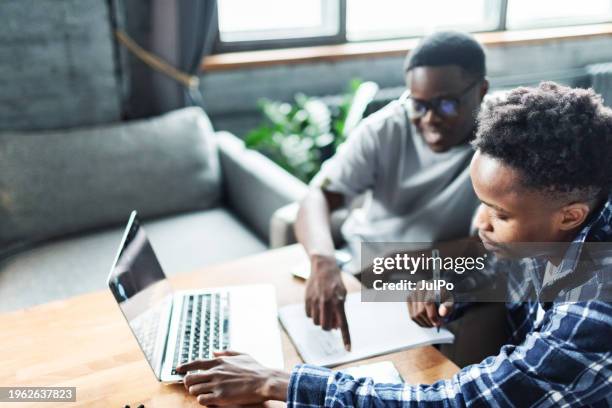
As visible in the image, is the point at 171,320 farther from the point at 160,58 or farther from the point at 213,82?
the point at 213,82

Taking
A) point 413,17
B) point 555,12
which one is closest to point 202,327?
point 413,17

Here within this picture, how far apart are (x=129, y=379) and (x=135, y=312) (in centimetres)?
11

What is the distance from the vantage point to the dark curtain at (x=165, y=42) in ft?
7.79

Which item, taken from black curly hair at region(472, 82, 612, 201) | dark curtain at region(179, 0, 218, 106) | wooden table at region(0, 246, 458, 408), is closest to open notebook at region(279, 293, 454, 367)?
wooden table at region(0, 246, 458, 408)

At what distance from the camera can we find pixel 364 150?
155cm

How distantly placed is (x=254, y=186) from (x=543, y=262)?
1.40 metres

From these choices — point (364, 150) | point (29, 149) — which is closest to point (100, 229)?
point (29, 149)

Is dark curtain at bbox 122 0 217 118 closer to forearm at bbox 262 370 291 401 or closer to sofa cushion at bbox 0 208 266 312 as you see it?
sofa cushion at bbox 0 208 266 312

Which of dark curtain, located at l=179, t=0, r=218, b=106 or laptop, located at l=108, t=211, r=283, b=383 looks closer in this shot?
laptop, located at l=108, t=211, r=283, b=383

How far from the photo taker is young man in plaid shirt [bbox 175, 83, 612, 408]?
0.73m

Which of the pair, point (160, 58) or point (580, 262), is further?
point (160, 58)

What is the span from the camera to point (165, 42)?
242cm

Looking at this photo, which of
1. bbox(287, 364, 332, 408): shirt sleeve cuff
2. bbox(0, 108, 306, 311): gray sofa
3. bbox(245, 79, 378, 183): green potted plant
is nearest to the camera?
A: bbox(287, 364, 332, 408): shirt sleeve cuff

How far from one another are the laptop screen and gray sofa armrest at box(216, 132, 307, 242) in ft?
2.83
